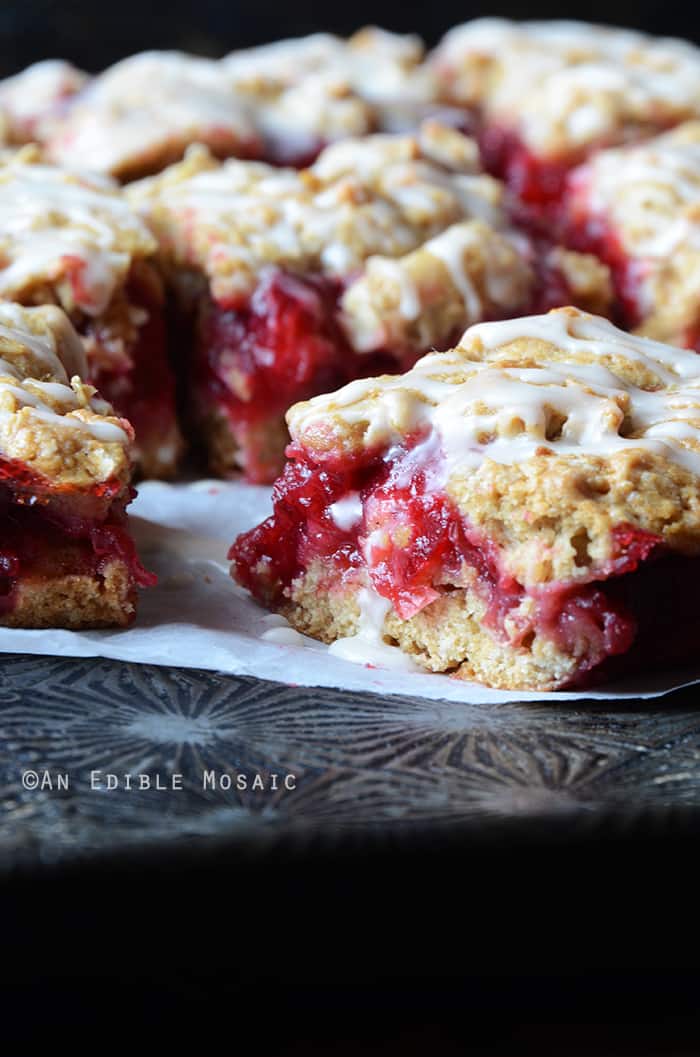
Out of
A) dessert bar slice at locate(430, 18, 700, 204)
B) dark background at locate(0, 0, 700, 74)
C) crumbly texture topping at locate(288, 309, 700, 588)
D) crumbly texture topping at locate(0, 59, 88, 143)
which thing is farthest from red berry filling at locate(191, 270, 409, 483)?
dark background at locate(0, 0, 700, 74)

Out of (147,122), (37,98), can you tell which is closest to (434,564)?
(147,122)

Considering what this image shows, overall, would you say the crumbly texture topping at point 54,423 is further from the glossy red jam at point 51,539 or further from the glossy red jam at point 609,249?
the glossy red jam at point 609,249

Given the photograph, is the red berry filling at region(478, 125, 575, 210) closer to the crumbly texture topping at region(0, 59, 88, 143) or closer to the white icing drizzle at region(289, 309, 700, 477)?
the crumbly texture topping at region(0, 59, 88, 143)

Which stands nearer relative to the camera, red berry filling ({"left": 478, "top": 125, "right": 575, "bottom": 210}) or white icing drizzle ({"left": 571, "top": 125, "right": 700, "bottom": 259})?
white icing drizzle ({"left": 571, "top": 125, "right": 700, "bottom": 259})

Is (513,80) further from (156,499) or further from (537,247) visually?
(156,499)

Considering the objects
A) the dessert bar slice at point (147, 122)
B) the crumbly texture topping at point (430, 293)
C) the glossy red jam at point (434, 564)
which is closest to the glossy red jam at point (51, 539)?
the glossy red jam at point (434, 564)

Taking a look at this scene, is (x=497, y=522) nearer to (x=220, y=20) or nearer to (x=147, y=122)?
(x=147, y=122)
